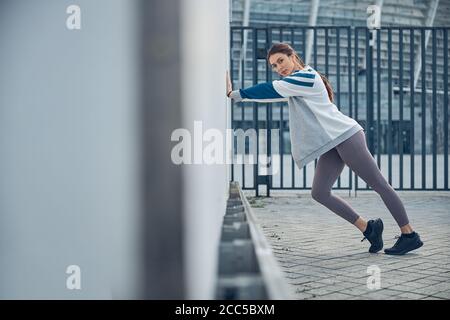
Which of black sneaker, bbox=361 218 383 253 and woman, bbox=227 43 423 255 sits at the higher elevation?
woman, bbox=227 43 423 255

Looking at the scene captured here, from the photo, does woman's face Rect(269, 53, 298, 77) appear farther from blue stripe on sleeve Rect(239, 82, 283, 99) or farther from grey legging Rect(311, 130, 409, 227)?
grey legging Rect(311, 130, 409, 227)

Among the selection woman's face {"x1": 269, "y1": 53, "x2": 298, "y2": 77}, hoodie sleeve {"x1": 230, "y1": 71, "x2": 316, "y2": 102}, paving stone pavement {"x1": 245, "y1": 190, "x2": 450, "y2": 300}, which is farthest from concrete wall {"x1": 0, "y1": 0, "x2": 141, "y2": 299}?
woman's face {"x1": 269, "y1": 53, "x2": 298, "y2": 77}

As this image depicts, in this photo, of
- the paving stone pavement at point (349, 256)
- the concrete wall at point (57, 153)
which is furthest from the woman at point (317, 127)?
Answer: the concrete wall at point (57, 153)

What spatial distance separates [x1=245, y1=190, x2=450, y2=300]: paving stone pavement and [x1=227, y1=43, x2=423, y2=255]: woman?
0.84ft

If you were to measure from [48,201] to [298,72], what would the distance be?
2583 mm

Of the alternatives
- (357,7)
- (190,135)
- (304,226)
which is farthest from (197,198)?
(357,7)

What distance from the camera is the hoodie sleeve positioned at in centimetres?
339

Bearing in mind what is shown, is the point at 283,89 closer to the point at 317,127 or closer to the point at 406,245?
the point at 317,127

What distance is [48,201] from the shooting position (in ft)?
3.67

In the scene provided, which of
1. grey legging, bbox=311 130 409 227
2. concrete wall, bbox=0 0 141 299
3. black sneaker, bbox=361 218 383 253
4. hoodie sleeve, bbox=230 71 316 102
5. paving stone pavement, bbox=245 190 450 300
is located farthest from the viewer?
black sneaker, bbox=361 218 383 253

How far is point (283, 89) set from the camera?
3.38 m

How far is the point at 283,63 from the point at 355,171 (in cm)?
90

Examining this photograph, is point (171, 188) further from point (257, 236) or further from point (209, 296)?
point (257, 236)

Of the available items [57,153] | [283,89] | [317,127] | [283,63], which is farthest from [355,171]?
[57,153]
